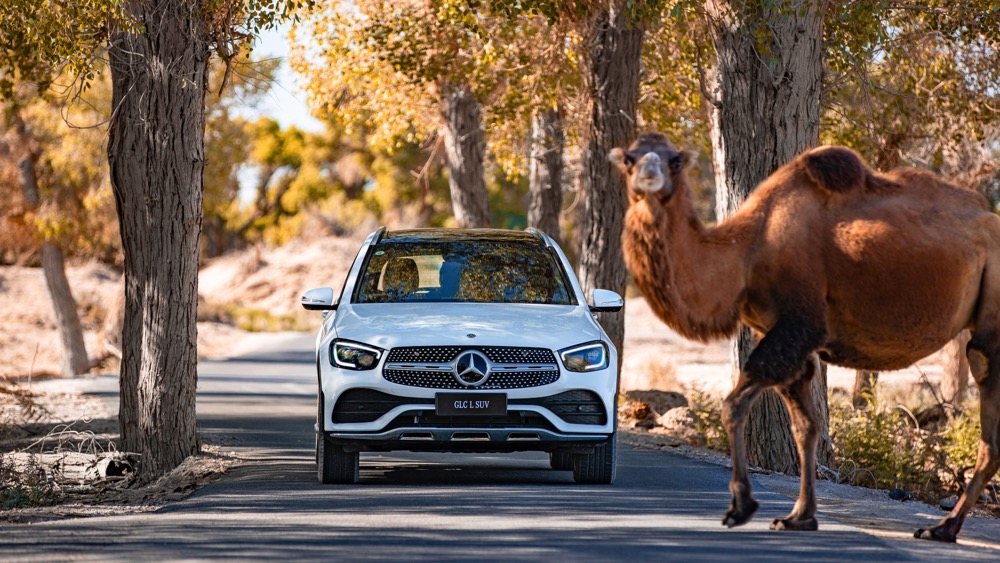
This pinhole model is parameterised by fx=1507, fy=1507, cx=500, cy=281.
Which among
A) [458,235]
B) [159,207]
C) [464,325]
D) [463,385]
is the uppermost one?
[159,207]

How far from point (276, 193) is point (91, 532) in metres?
67.5

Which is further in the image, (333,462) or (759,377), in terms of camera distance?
(333,462)

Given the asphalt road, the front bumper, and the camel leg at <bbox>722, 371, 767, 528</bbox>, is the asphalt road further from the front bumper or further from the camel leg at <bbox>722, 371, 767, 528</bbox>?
the front bumper

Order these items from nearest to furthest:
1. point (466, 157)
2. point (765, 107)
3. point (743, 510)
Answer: point (743, 510) < point (765, 107) < point (466, 157)

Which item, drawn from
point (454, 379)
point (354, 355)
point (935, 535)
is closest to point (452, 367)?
point (454, 379)

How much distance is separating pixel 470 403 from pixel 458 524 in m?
1.74

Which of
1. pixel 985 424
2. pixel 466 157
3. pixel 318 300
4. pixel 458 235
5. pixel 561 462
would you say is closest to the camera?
pixel 985 424

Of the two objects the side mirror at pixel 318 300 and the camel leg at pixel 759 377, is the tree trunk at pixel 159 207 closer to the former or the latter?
the side mirror at pixel 318 300

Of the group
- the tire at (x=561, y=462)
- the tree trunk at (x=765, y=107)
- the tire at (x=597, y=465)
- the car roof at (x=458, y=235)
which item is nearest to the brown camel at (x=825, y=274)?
the tire at (x=597, y=465)

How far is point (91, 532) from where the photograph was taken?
862 centimetres

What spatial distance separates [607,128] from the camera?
1881 centimetres

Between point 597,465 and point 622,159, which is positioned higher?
point 622,159

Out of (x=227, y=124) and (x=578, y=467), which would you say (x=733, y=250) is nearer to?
(x=578, y=467)

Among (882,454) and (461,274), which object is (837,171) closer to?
(461,274)
